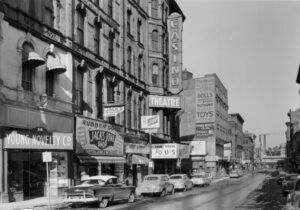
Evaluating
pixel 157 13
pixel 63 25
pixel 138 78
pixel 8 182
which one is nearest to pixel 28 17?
pixel 63 25

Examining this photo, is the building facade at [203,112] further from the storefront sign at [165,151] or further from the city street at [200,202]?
the city street at [200,202]

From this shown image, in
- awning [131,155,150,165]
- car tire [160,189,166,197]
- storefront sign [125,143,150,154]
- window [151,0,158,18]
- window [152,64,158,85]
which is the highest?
window [151,0,158,18]

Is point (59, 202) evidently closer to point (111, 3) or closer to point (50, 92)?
point (50, 92)

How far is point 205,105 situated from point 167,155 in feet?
143

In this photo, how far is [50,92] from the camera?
2858 cm

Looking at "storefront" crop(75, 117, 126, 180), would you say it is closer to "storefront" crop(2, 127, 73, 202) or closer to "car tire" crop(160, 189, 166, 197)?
"storefront" crop(2, 127, 73, 202)

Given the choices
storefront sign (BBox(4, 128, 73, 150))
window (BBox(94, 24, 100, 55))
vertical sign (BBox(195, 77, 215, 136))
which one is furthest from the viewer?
vertical sign (BBox(195, 77, 215, 136))

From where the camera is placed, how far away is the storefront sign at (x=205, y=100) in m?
87.6

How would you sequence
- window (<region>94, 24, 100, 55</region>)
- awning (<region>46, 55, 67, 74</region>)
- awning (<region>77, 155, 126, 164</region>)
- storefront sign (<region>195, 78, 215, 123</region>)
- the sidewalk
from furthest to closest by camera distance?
1. storefront sign (<region>195, 78, 215, 123</region>)
2. window (<region>94, 24, 100, 55</region>)
3. awning (<region>77, 155, 126, 164</region>)
4. awning (<region>46, 55, 67, 74</region>)
5. the sidewalk

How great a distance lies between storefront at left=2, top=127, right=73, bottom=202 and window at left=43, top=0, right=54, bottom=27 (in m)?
6.88

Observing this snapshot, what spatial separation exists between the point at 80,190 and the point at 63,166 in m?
7.13

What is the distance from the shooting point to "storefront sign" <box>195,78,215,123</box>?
87.6 metres

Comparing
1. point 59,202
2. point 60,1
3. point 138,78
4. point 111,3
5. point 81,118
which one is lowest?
point 59,202

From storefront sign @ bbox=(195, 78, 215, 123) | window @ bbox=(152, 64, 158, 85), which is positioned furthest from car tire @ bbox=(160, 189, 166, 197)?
storefront sign @ bbox=(195, 78, 215, 123)
